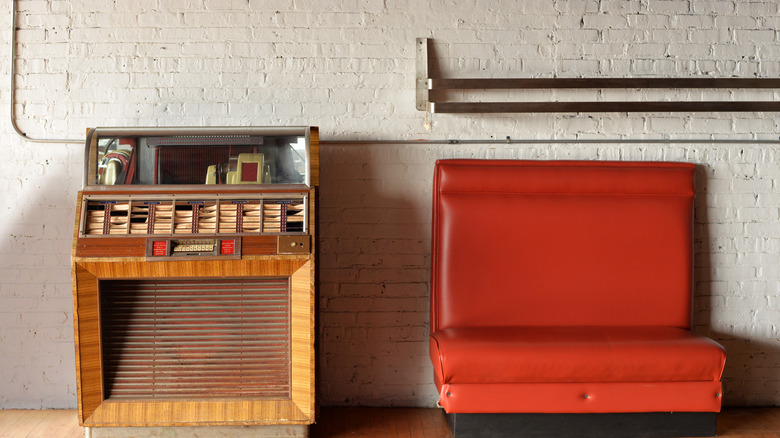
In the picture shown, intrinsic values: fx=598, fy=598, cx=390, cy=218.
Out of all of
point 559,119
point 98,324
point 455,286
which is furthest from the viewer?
point 559,119

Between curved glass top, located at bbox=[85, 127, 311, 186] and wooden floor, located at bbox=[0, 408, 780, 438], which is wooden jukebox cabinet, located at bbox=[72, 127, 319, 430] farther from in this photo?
wooden floor, located at bbox=[0, 408, 780, 438]

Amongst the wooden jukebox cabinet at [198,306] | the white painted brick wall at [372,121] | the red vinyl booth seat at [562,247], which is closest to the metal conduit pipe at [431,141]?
the white painted brick wall at [372,121]

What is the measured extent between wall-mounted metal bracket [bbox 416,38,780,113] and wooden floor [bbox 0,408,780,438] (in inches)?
56.9

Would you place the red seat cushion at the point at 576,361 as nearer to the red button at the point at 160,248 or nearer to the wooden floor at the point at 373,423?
the wooden floor at the point at 373,423

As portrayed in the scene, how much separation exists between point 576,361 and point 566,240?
0.62 meters

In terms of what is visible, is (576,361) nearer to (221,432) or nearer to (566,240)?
(566,240)

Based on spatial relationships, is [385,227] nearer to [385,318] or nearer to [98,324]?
[385,318]

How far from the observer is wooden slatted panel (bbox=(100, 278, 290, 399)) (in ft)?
7.80

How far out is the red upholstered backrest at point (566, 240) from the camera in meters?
2.75

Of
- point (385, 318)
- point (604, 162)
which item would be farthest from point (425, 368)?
point (604, 162)

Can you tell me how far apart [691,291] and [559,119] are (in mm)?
1025

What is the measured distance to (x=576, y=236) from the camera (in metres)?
2.79

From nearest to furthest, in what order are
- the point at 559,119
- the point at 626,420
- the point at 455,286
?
the point at 626,420 < the point at 455,286 < the point at 559,119

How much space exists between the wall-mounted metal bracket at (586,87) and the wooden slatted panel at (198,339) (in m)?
1.17
